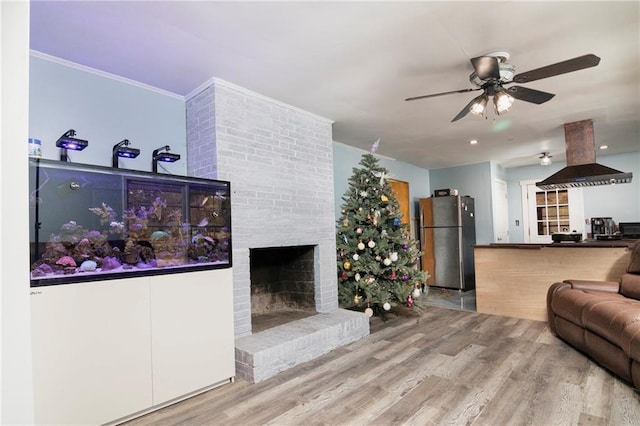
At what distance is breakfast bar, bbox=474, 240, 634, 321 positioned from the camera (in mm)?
3744

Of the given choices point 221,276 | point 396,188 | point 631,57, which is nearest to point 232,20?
point 221,276

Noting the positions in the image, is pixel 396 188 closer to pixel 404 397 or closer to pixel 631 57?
pixel 631 57

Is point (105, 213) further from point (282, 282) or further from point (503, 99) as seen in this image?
point (503, 99)

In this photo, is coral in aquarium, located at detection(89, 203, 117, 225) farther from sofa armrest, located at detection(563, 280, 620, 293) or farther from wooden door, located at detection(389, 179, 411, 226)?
wooden door, located at detection(389, 179, 411, 226)

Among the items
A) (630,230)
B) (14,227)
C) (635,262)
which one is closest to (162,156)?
(14,227)

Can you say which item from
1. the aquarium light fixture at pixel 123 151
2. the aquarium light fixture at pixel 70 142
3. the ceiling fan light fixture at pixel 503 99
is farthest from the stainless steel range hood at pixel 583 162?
the aquarium light fixture at pixel 70 142

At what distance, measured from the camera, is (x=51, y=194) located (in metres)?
1.85

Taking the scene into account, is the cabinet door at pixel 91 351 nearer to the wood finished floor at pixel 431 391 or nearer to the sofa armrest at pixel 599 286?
the wood finished floor at pixel 431 391

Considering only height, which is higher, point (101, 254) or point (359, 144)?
point (359, 144)

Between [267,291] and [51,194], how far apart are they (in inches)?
95.2

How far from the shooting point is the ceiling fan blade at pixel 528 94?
252cm

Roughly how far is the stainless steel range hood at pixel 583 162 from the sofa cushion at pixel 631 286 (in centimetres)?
153

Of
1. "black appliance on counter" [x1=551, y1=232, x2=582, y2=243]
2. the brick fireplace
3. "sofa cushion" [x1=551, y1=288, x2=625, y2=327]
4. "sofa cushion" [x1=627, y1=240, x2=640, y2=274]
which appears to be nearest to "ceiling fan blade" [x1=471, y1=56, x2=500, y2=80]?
the brick fireplace

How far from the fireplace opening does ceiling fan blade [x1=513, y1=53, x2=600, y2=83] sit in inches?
97.2
